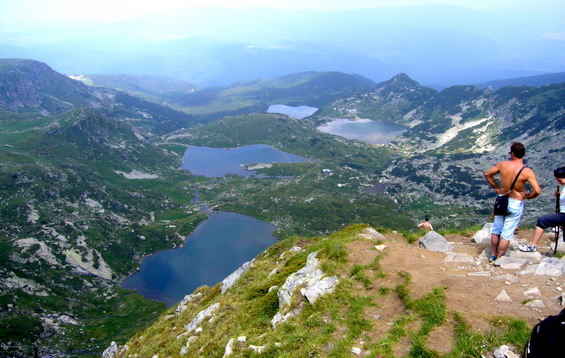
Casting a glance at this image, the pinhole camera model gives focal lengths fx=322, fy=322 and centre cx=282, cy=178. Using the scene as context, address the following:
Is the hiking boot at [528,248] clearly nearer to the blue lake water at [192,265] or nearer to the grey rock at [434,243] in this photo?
the grey rock at [434,243]

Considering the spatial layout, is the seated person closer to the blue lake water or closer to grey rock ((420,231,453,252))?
grey rock ((420,231,453,252))

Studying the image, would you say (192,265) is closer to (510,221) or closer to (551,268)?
(510,221)

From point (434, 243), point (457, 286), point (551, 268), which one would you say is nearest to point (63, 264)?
point (434, 243)

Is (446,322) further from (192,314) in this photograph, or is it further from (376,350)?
(192,314)

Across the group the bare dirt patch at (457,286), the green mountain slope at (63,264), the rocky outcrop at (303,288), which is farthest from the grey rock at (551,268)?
the green mountain slope at (63,264)

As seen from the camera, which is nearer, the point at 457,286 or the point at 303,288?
the point at 457,286

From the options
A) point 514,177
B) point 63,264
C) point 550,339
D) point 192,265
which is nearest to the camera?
point 550,339

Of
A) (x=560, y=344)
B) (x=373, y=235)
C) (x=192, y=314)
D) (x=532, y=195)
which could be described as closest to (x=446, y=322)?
(x=560, y=344)
